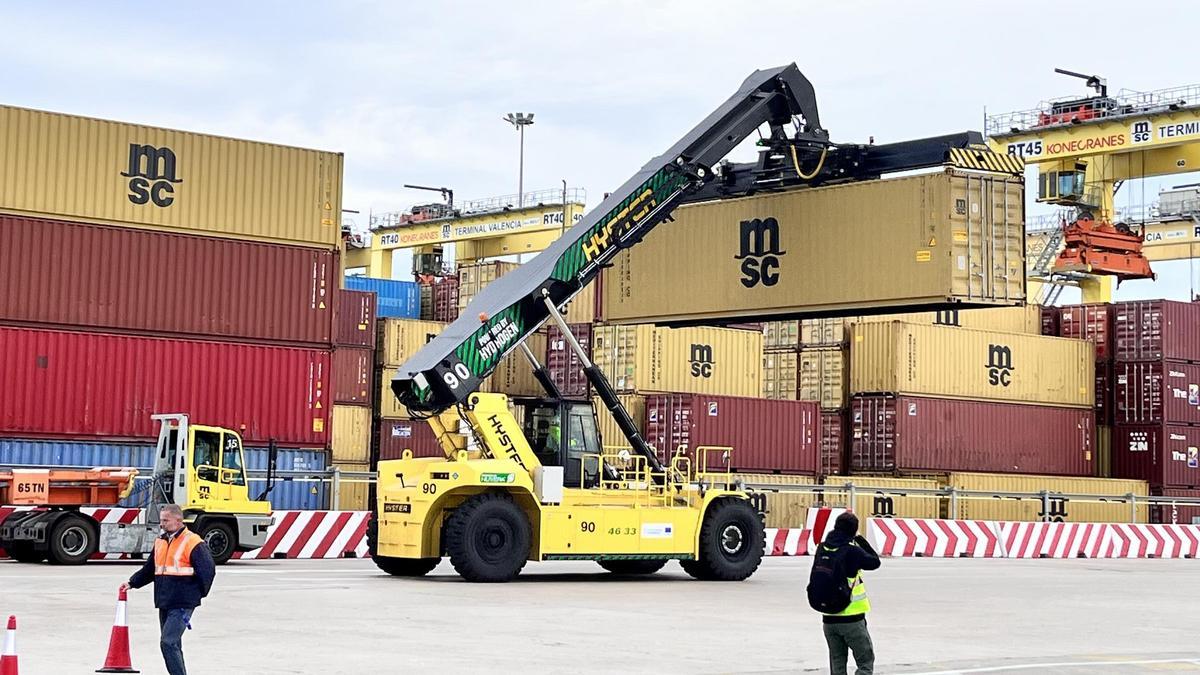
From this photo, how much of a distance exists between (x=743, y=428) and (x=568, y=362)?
475 centimetres

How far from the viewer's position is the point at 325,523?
88.5ft

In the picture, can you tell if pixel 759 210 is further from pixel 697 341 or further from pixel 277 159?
pixel 697 341

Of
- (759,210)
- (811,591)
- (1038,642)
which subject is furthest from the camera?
(759,210)

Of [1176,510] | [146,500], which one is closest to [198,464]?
[146,500]

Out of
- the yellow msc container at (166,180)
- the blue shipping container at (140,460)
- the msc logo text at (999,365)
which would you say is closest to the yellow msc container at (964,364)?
the msc logo text at (999,365)

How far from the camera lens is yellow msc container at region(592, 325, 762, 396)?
1462 inches

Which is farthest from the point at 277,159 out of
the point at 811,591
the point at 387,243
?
the point at 387,243

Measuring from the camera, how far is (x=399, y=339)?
134 feet

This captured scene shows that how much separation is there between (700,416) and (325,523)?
11.2 m

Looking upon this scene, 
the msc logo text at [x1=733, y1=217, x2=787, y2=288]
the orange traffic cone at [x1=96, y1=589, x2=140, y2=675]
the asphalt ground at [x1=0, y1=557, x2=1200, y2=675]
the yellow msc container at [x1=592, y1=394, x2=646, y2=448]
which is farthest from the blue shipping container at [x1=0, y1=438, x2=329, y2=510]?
the orange traffic cone at [x1=96, y1=589, x2=140, y2=675]

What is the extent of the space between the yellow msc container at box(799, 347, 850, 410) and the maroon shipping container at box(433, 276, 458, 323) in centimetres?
1485

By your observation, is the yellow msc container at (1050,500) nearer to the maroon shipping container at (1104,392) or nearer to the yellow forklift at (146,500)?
the maroon shipping container at (1104,392)

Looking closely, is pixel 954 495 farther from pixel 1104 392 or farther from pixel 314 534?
pixel 314 534

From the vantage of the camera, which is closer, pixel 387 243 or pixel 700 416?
pixel 700 416
